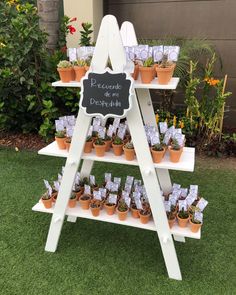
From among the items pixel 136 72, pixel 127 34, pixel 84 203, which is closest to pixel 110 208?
pixel 84 203

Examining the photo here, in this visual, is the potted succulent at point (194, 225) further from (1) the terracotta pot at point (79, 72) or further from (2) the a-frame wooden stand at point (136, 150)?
(1) the terracotta pot at point (79, 72)

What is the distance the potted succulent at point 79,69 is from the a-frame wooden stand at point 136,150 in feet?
0.50

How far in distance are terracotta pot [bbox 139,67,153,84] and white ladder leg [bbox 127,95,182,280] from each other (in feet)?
0.43

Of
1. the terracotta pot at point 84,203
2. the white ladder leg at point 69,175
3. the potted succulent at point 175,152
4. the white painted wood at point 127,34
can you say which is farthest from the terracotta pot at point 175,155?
the white painted wood at point 127,34

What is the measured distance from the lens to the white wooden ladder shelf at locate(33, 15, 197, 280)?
5.43 ft

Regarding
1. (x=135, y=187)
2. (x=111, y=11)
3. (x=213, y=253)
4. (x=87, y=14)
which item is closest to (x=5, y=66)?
(x=87, y=14)

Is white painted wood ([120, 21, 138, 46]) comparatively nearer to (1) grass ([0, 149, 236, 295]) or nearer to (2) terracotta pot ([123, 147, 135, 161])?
(2) terracotta pot ([123, 147, 135, 161])

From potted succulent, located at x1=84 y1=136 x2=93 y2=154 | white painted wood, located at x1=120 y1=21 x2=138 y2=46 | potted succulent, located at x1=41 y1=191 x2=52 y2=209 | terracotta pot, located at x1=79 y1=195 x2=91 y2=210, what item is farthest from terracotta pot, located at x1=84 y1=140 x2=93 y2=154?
white painted wood, located at x1=120 y1=21 x2=138 y2=46

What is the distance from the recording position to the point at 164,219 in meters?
1.91

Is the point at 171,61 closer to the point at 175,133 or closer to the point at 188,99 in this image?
the point at 175,133

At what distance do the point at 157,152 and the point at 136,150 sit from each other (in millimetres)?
125

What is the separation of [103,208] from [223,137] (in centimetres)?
222

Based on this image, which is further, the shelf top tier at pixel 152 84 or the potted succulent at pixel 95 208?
the potted succulent at pixel 95 208

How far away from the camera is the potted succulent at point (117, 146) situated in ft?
6.28
